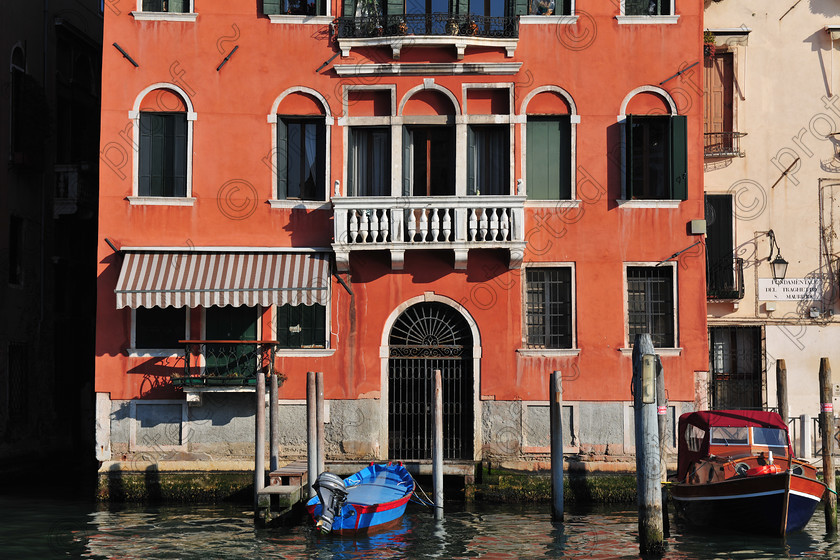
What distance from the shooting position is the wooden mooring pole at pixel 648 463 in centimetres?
1230

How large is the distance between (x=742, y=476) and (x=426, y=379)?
17.0 ft

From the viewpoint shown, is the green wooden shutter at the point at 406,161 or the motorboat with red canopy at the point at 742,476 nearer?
the motorboat with red canopy at the point at 742,476

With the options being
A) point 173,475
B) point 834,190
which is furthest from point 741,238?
point 173,475

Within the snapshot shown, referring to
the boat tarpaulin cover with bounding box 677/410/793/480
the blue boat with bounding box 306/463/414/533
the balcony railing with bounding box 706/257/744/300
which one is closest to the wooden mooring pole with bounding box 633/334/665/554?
the boat tarpaulin cover with bounding box 677/410/793/480

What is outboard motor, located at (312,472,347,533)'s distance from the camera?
14016 mm

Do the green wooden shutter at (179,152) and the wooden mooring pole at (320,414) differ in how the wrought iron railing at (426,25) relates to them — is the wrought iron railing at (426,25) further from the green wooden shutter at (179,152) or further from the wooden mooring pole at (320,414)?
the wooden mooring pole at (320,414)

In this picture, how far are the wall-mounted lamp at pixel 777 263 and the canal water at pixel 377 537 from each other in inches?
177

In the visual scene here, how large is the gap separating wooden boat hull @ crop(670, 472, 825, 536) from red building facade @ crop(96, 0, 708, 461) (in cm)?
255

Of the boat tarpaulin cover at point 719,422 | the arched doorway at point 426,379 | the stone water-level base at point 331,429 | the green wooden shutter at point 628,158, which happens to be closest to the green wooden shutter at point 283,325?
the stone water-level base at point 331,429

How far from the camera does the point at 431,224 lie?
1656cm

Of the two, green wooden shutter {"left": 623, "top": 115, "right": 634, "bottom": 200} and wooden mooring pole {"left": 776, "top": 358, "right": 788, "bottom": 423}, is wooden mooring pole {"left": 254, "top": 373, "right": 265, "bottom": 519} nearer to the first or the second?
green wooden shutter {"left": 623, "top": 115, "right": 634, "bottom": 200}

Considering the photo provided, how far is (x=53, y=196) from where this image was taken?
69.2 ft

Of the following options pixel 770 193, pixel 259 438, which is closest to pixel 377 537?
pixel 259 438

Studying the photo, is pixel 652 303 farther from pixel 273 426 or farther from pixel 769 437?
pixel 273 426
